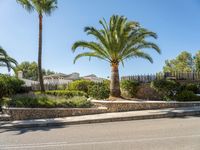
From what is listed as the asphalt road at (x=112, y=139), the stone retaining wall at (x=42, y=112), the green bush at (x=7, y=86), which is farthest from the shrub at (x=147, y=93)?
the green bush at (x=7, y=86)

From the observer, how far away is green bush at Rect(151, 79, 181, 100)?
18544 millimetres

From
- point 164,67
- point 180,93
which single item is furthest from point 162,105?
point 164,67

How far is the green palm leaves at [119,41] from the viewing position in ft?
63.8

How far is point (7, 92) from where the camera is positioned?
78.5ft

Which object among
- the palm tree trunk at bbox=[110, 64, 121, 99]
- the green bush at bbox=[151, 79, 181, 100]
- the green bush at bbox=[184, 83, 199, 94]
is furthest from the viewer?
the green bush at bbox=[184, 83, 199, 94]

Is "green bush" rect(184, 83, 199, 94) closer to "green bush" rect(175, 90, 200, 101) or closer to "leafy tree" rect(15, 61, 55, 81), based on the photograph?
"green bush" rect(175, 90, 200, 101)

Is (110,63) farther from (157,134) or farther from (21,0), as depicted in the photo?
(21,0)

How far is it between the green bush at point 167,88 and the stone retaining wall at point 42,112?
557 centimetres

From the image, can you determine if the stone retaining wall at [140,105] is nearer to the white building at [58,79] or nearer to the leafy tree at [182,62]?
the white building at [58,79]

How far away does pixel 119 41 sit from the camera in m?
19.3

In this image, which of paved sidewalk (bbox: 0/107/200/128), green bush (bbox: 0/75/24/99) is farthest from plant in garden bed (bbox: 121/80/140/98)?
green bush (bbox: 0/75/24/99)

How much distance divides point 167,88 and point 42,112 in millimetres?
8596

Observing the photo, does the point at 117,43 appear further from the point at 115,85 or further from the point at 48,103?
the point at 48,103

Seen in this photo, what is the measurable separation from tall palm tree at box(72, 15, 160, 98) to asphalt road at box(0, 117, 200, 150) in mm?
8744
